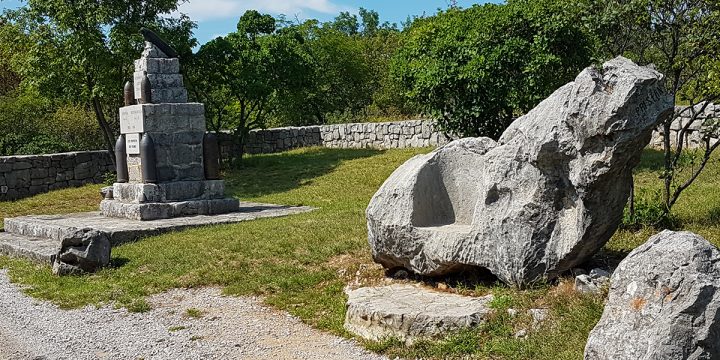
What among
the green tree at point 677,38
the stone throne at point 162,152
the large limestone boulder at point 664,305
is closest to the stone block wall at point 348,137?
the stone throne at point 162,152

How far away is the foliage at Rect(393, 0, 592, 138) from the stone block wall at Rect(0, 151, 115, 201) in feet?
30.1

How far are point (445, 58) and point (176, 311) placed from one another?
9.69 m

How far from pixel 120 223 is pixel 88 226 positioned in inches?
19.0

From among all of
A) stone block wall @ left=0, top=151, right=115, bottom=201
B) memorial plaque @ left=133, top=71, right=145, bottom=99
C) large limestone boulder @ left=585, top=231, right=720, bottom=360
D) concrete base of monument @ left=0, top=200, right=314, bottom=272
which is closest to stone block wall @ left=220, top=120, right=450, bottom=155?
stone block wall @ left=0, top=151, right=115, bottom=201

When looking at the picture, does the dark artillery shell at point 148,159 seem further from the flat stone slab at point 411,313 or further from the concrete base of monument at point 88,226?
the flat stone slab at point 411,313

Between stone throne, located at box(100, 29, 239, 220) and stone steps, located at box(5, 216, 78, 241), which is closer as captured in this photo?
stone steps, located at box(5, 216, 78, 241)

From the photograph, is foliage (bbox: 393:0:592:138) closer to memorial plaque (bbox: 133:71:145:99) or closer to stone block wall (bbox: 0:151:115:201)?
memorial plaque (bbox: 133:71:145:99)

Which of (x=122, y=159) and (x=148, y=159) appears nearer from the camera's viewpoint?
(x=148, y=159)

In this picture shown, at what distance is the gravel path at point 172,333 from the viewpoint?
Result: 611 centimetres

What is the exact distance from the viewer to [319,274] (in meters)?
8.02

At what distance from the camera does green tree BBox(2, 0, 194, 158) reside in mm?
17750

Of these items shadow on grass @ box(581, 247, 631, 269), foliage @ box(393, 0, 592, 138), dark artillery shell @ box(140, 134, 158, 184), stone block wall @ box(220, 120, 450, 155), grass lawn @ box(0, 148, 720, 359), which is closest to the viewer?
grass lawn @ box(0, 148, 720, 359)

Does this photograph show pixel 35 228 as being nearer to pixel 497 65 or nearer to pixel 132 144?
pixel 132 144

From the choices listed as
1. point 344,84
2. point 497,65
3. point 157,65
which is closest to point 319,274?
point 157,65
